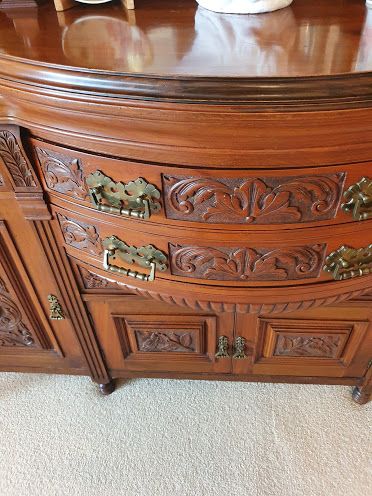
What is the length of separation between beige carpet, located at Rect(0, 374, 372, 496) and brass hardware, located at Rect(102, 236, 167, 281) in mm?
553

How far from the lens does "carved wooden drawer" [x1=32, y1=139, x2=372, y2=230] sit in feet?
1.68

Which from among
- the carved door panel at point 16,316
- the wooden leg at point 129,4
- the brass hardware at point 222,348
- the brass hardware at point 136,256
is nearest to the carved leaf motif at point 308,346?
the brass hardware at point 222,348

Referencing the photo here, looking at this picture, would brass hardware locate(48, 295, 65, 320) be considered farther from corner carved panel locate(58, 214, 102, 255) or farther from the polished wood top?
the polished wood top

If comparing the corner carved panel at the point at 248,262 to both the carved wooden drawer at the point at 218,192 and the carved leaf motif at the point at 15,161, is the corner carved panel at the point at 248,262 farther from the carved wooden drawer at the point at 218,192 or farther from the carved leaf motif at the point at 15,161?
the carved leaf motif at the point at 15,161

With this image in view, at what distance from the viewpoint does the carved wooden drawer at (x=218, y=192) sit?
512 mm

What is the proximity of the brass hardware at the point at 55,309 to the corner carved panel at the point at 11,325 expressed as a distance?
0.28 feet

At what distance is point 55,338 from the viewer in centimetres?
93

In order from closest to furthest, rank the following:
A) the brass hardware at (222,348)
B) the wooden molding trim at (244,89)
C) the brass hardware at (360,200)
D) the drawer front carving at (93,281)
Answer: the wooden molding trim at (244,89)
the brass hardware at (360,200)
the drawer front carving at (93,281)
the brass hardware at (222,348)

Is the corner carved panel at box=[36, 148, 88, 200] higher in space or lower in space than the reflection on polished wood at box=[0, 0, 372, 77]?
lower

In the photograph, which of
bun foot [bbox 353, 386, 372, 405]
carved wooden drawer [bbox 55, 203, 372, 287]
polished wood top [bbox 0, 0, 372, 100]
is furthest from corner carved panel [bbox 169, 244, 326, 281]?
bun foot [bbox 353, 386, 372, 405]

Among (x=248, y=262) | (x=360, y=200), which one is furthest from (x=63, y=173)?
(x=360, y=200)

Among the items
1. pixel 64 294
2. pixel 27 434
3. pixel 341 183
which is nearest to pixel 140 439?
pixel 27 434

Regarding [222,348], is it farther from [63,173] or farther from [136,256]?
[63,173]

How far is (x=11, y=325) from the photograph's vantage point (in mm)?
920
